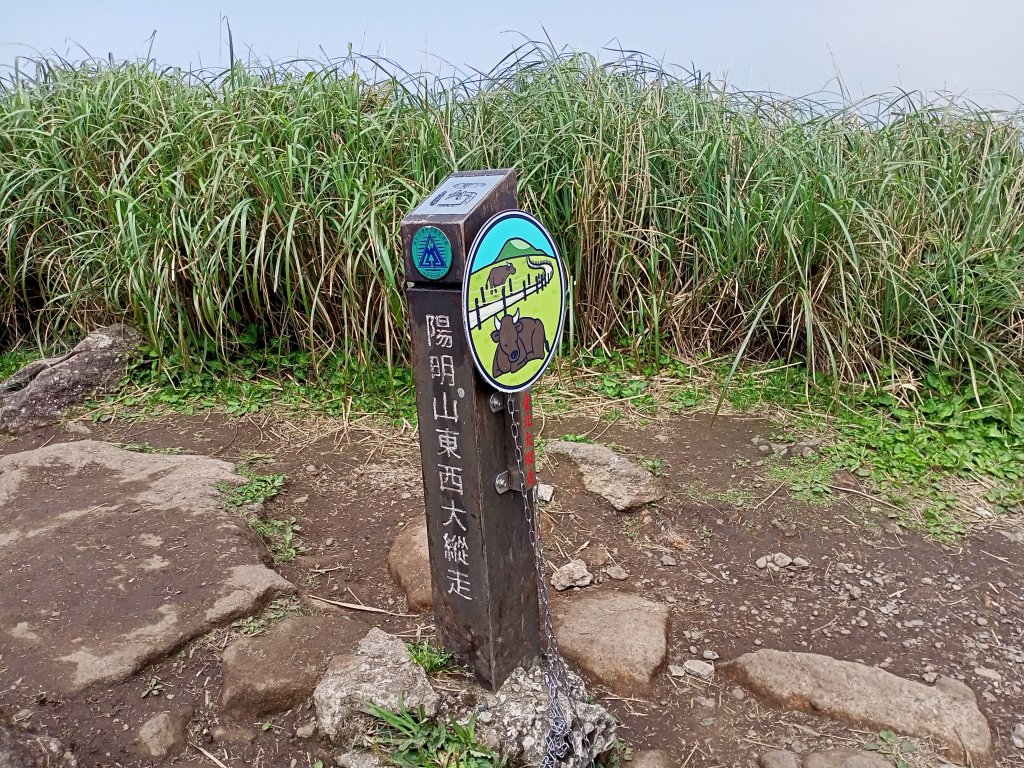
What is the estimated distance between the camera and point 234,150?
12.1ft

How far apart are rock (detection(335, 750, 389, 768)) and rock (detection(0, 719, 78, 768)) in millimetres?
550

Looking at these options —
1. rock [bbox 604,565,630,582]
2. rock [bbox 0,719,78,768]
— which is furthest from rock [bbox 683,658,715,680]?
rock [bbox 0,719,78,768]

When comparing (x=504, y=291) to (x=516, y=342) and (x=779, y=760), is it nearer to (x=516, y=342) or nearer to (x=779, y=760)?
(x=516, y=342)

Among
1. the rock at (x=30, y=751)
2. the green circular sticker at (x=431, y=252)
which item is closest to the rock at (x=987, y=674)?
the green circular sticker at (x=431, y=252)

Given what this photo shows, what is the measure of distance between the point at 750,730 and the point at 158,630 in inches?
58.7

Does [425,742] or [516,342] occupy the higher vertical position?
[516,342]

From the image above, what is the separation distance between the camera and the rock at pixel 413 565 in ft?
7.45

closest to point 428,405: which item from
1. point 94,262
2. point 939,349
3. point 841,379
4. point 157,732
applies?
point 157,732

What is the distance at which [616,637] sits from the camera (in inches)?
83.4

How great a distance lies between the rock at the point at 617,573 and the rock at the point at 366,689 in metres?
0.87

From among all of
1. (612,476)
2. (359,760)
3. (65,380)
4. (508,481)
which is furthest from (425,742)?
(65,380)

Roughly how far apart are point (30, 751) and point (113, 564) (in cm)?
71

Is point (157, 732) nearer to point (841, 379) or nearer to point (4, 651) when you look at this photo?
point (4, 651)

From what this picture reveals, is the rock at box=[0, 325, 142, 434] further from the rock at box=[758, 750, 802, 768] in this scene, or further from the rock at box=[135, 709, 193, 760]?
the rock at box=[758, 750, 802, 768]
